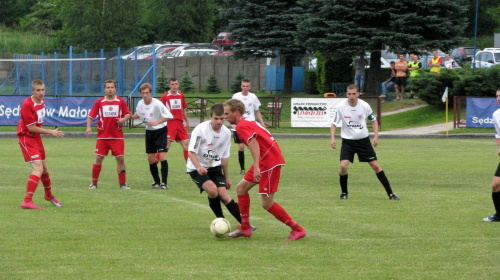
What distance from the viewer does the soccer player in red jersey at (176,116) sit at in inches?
656

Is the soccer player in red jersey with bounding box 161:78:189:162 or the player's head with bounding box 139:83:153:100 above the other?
the player's head with bounding box 139:83:153:100

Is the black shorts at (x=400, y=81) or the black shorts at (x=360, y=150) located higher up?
the black shorts at (x=400, y=81)

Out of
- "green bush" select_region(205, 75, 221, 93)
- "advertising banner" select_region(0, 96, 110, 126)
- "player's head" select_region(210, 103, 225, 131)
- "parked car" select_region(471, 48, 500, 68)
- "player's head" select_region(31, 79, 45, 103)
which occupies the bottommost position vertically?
"advertising banner" select_region(0, 96, 110, 126)

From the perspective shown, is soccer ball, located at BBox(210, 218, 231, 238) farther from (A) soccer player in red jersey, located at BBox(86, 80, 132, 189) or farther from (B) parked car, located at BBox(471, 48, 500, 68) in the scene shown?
(B) parked car, located at BBox(471, 48, 500, 68)

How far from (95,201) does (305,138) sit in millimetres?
17591

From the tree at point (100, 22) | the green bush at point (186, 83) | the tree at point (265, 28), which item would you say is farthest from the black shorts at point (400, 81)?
the tree at point (100, 22)

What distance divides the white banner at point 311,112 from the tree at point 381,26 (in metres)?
5.45

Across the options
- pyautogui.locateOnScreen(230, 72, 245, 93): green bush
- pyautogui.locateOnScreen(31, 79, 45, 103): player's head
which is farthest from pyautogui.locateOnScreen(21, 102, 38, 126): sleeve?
pyautogui.locateOnScreen(230, 72, 245, 93): green bush

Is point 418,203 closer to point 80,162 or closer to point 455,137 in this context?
point 80,162

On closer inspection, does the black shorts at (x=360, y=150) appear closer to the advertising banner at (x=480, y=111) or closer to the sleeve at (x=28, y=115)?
the sleeve at (x=28, y=115)

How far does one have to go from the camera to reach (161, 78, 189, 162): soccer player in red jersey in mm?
16656

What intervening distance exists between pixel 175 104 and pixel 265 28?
24666mm

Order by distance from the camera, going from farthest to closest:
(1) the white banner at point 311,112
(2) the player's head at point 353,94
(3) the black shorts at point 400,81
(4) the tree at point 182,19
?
(4) the tree at point 182,19 → (3) the black shorts at point 400,81 → (1) the white banner at point 311,112 → (2) the player's head at point 353,94

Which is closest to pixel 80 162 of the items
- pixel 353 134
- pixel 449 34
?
pixel 353 134
